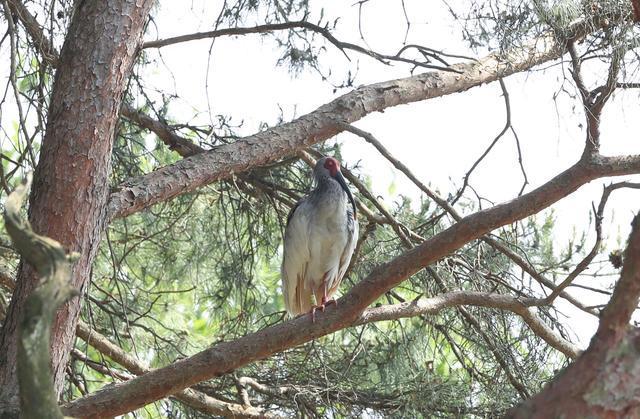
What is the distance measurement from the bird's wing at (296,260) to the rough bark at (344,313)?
1670mm

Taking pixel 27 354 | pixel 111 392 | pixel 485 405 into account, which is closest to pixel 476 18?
pixel 485 405

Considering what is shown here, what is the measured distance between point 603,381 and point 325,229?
4.18m

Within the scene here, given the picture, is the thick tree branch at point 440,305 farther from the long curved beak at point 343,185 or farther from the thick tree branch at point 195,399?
the long curved beak at point 343,185

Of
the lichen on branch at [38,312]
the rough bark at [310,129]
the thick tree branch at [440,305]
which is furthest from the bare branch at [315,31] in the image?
the lichen on branch at [38,312]

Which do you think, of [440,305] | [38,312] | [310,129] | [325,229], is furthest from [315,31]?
[38,312]

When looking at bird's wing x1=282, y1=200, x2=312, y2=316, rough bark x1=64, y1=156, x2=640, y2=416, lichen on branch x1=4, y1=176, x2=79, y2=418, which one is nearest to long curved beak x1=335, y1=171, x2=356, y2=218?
bird's wing x1=282, y1=200, x2=312, y2=316

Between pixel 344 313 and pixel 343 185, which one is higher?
pixel 343 185

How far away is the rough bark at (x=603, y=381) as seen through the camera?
1.31 metres

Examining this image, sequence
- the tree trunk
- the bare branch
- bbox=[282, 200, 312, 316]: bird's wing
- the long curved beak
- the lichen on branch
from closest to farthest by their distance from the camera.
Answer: the lichen on branch < the tree trunk < the bare branch < bbox=[282, 200, 312, 316]: bird's wing < the long curved beak

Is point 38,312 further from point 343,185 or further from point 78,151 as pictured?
point 343,185

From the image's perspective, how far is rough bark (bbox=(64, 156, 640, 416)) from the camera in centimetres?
341

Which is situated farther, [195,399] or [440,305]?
[195,399]

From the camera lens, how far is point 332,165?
5.54 meters

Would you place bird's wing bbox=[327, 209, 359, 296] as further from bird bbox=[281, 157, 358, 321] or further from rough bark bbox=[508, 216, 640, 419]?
rough bark bbox=[508, 216, 640, 419]
